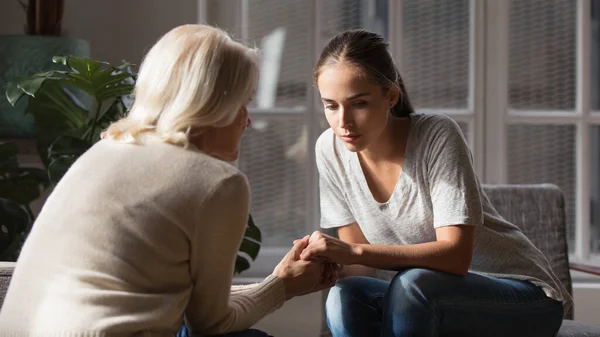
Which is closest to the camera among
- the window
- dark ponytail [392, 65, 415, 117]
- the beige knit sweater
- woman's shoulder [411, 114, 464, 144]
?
the beige knit sweater

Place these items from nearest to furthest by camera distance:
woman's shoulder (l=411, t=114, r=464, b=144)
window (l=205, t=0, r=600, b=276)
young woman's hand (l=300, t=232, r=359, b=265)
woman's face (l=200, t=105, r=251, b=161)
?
woman's face (l=200, t=105, r=251, b=161)
young woman's hand (l=300, t=232, r=359, b=265)
woman's shoulder (l=411, t=114, r=464, b=144)
window (l=205, t=0, r=600, b=276)

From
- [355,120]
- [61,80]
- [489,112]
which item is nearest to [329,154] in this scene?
[355,120]

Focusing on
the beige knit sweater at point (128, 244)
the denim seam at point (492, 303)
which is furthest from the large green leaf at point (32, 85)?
the denim seam at point (492, 303)

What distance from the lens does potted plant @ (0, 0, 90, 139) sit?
3129 mm

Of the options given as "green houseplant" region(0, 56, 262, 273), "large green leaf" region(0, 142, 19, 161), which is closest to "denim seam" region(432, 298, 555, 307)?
"green houseplant" region(0, 56, 262, 273)

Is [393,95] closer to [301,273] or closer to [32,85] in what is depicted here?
[301,273]

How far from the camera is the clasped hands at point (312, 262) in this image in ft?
6.93

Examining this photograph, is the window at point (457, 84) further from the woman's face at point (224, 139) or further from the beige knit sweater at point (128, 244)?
the beige knit sweater at point (128, 244)

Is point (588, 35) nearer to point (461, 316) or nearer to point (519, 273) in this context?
point (519, 273)

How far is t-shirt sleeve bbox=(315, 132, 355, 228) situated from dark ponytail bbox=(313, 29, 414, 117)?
24cm

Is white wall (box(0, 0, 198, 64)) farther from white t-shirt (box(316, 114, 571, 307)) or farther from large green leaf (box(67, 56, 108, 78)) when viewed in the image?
white t-shirt (box(316, 114, 571, 307))

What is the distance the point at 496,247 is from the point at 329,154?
500 millimetres

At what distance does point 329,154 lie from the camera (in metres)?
2.44

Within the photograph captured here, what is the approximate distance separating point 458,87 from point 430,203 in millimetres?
1466
